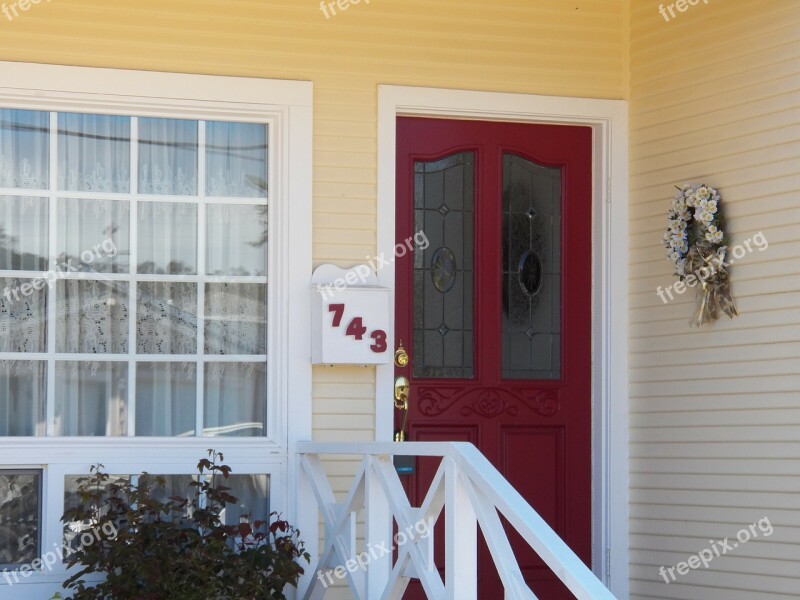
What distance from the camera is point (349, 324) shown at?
5.11 metres

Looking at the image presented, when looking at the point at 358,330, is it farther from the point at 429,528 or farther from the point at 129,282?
the point at 429,528

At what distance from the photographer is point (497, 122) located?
18.2 ft

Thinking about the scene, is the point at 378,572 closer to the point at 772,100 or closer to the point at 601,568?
the point at 601,568

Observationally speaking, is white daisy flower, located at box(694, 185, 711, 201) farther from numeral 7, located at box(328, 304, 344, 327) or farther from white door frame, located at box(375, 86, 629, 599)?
numeral 7, located at box(328, 304, 344, 327)

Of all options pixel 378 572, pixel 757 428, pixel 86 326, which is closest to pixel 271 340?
pixel 86 326

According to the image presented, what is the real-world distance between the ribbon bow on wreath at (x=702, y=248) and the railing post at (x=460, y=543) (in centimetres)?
180

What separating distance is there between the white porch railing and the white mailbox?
411 mm

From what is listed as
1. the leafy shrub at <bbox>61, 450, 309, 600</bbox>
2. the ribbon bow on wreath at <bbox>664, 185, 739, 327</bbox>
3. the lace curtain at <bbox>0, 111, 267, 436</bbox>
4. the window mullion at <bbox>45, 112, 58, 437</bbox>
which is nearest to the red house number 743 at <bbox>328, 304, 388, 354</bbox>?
the lace curtain at <bbox>0, 111, 267, 436</bbox>

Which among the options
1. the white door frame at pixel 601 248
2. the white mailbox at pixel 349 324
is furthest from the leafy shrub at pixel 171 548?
the white door frame at pixel 601 248

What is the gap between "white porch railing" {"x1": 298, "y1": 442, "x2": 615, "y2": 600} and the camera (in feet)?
10.1

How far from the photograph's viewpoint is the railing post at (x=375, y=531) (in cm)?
443

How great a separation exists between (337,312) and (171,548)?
1.18 m

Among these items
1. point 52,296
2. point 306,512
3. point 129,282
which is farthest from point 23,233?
point 306,512

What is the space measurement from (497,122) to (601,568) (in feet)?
6.72
